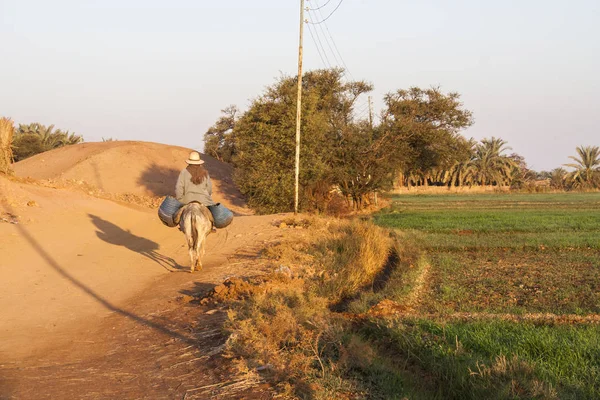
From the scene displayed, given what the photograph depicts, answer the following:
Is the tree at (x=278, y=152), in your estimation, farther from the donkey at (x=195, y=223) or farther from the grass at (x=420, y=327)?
the donkey at (x=195, y=223)

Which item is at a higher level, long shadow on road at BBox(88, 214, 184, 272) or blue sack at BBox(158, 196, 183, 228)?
blue sack at BBox(158, 196, 183, 228)

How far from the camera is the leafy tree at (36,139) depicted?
182 ft

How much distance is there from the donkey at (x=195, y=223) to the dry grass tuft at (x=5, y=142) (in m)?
12.3

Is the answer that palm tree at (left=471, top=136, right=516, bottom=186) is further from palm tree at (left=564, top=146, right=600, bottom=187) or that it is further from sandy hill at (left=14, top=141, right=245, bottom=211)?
sandy hill at (left=14, top=141, right=245, bottom=211)

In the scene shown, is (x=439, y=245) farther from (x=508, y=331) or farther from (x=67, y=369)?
(x=67, y=369)

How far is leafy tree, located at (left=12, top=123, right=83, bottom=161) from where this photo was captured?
5541cm

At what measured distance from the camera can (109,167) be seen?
43.6m

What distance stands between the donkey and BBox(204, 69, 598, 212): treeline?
17.1 meters

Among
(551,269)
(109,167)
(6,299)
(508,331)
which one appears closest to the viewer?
(508,331)

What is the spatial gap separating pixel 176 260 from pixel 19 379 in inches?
384

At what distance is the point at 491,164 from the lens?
307 ft

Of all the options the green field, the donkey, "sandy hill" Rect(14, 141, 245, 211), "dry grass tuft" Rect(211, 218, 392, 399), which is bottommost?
the green field

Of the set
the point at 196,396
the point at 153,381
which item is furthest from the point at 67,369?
the point at 196,396

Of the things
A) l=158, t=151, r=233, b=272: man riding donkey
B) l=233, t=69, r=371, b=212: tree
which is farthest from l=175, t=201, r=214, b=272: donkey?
l=233, t=69, r=371, b=212: tree
